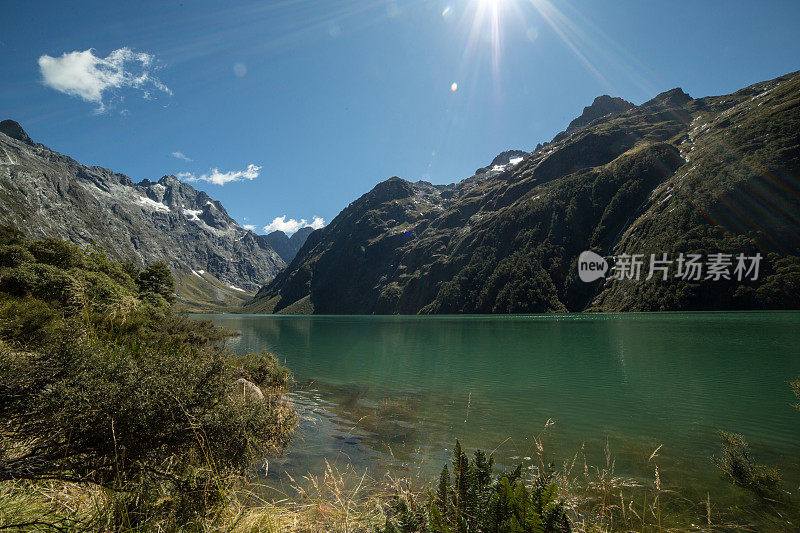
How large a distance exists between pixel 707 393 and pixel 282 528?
26.7 metres

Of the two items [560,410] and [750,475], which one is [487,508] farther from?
[560,410]

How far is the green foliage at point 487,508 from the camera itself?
275 cm

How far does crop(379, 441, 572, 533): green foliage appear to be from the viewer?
275cm

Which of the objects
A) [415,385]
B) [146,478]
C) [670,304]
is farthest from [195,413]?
[670,304]

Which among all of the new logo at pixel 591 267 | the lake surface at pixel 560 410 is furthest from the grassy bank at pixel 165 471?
the new logo at pixel 591 267

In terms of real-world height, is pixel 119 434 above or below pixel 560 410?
above

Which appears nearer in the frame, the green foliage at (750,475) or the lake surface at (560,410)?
the green foliage at (750,475)

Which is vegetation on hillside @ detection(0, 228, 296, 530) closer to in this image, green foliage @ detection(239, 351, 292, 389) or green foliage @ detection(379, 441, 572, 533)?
green foliage @ detection(379, 441, 572, 533)

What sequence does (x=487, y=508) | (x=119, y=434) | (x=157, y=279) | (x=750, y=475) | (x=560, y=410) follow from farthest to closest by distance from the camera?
Result: 1. (x=157, y=279)
2. (x=560, y=410)
3. (x=750, y=475)
4. (x=119, y=434)
5. (x=487, y=508)

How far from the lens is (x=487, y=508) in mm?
3223

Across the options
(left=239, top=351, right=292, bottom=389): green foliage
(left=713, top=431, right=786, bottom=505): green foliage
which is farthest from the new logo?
(left=713, top=431, right=786, bottom=505): green foliage

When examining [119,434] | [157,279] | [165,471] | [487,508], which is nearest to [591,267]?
[157,279]

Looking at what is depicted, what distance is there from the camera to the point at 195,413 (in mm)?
5707

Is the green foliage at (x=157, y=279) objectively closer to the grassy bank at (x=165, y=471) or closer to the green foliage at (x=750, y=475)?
the grassy bank at (x=165, y=471)
